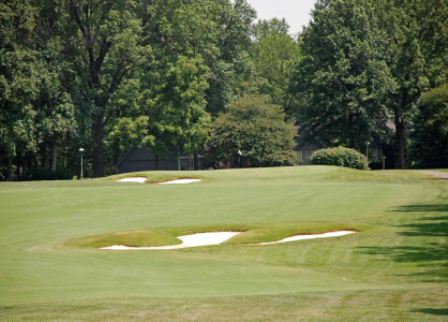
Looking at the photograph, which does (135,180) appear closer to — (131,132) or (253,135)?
(131,132)

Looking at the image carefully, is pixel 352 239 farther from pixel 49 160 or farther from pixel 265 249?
pixel 49 160

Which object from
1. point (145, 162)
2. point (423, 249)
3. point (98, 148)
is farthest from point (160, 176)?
point (145, 162)

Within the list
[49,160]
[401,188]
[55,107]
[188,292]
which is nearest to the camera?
[188,292]

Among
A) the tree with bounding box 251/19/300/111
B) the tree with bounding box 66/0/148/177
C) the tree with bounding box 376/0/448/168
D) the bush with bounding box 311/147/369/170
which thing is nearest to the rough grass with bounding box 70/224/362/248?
the bush with bounding box 311/147/369/170

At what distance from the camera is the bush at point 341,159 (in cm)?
6606

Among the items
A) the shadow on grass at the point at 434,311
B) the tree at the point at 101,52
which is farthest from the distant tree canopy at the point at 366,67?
the shadow on grass at the point at 434,311

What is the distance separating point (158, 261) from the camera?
22438mm

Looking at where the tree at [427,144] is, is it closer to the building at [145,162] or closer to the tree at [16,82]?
the building at [145,162]

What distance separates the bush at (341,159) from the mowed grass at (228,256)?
641 inches

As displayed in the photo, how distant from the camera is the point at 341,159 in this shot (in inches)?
2598

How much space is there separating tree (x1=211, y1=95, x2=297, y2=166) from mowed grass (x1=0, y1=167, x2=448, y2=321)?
27202 mm

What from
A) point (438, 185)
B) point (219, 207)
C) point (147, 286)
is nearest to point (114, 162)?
point (438, 185)

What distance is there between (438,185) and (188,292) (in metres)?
35.7

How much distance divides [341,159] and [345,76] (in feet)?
54.3
